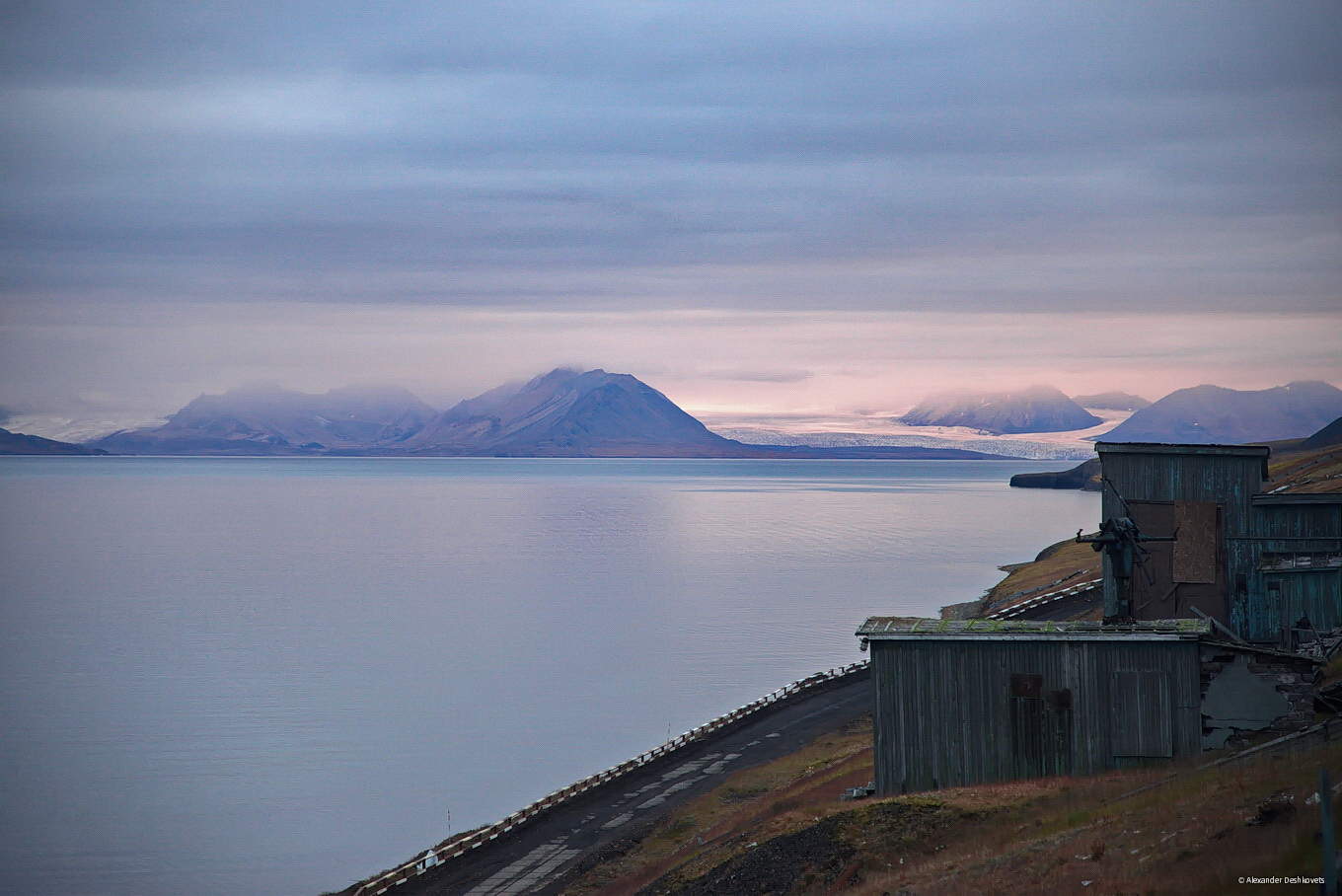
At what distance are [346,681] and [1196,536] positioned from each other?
159 ft

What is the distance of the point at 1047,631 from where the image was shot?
3089 centimetres

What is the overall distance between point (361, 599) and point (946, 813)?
9034 cm

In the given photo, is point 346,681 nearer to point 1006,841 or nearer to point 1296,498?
point 1296,498

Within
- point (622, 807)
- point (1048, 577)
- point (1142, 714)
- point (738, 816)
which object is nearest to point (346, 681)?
point (622, 807)

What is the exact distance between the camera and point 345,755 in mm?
55250

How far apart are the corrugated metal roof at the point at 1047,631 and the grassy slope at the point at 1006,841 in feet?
10.1

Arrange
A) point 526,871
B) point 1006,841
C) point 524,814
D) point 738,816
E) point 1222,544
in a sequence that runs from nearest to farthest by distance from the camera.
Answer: point 1006,841
point 526,871
point 738,816
point 524,814
point 1222,544

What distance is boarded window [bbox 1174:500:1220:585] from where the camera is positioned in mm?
41469

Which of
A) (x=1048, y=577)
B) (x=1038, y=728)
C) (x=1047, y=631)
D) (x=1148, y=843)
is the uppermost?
(x=1047, y=631)

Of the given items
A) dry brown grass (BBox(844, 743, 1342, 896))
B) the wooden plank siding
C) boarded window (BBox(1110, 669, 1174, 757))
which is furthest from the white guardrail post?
boarded window (BBox(1110, 669, 1174, 757))

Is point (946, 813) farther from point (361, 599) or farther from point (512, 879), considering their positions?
point (361, 599)

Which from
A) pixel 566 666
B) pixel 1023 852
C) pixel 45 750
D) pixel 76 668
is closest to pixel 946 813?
pixel 1023 852

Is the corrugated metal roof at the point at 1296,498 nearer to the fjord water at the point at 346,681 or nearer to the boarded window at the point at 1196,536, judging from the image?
the boarded window at the point at 1196,536

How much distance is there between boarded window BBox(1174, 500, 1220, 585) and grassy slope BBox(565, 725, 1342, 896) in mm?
13151
